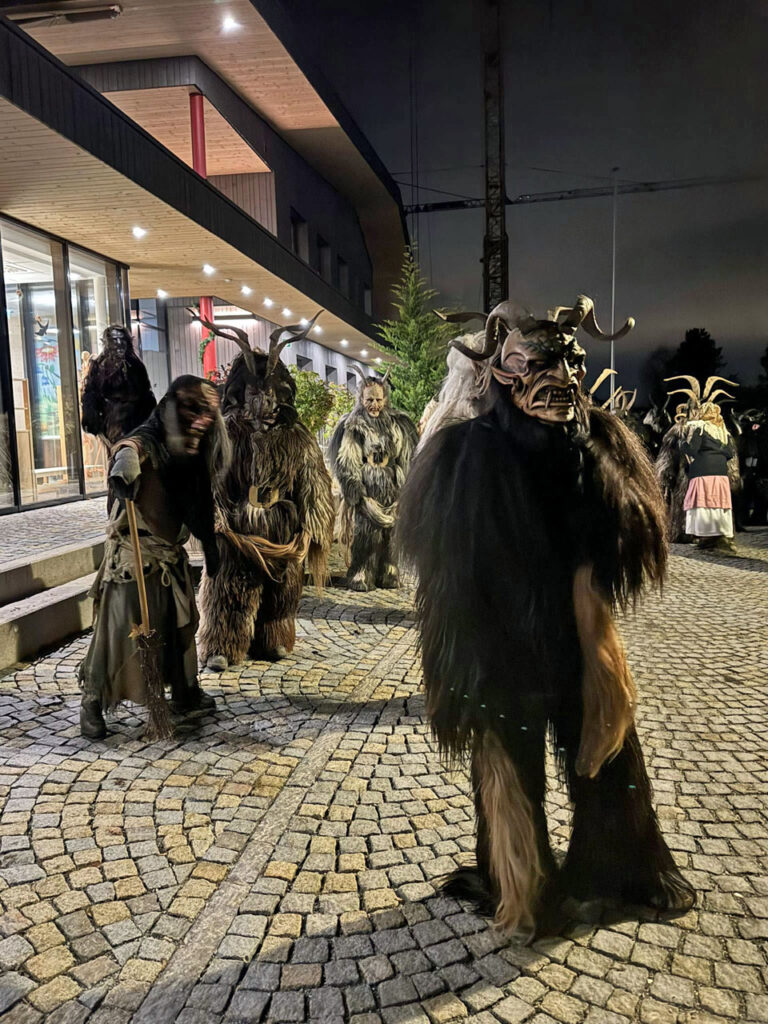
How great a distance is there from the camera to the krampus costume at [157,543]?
3.76m

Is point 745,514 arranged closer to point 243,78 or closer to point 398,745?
point 398,745

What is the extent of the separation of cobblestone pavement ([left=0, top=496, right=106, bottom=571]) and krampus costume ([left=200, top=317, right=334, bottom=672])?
2131 mm

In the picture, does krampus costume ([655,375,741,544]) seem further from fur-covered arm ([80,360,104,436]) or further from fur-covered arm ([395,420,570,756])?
fur-covered arm ([395,420,570,756])

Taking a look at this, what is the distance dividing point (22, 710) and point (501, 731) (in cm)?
332

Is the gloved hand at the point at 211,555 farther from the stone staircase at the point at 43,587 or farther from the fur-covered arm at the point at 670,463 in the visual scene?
the fur-covered arm at the point at 670,463

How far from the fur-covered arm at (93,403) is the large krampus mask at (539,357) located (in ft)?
12.3

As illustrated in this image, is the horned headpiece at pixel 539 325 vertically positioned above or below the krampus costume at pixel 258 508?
above

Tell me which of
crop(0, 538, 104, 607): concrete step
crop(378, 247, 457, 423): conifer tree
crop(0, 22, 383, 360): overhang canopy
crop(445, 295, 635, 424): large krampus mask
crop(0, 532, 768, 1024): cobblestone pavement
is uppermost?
crop(0, 22, 383, 360): overhang canopy

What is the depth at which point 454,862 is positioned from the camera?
268cm

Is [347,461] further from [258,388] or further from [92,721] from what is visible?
[92,721]

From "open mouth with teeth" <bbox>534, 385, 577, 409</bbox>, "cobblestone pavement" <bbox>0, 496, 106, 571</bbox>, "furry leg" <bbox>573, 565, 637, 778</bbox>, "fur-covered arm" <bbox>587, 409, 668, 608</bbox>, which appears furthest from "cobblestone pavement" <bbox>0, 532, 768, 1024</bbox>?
"cobblestone pavement" <bbox>0, 496, 106, 571</bbox>

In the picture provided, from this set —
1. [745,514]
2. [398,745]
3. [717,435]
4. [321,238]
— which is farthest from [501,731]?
[321,238]

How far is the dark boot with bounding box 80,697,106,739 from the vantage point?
12.4 ft

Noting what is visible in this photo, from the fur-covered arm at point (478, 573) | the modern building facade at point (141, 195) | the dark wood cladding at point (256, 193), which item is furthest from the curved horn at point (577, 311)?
the dark wood cladding at point (256, 193)
